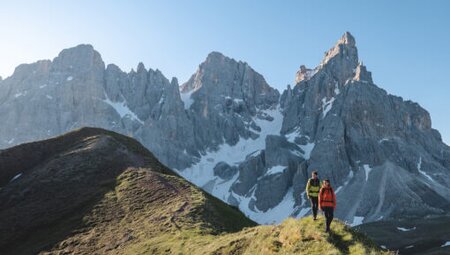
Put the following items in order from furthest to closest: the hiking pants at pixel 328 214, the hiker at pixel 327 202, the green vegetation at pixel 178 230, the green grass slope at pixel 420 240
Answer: the green grass slope at pixel 420 240, the hiker at pixel 327 202, the hiking pants at pixel 328 214, the green vegetation at pixel 178 230

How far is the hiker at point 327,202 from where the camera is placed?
25405 millimetres

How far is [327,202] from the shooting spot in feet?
85.4

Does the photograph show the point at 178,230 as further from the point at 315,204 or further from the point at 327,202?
the point at 327,202

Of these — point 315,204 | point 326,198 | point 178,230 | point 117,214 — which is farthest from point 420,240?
point 326,198

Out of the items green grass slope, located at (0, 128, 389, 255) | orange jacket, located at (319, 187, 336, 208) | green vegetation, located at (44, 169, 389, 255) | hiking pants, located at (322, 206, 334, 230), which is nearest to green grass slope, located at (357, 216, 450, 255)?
green grass slope, located at (0, 128, 389, 255)

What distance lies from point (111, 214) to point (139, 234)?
28.8 feet

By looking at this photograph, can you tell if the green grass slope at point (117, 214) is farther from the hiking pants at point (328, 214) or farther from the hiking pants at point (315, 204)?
the hiking pants at point (315, 204)

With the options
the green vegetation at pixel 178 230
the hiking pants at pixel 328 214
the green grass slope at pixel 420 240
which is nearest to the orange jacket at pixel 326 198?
the hiking pants at pixel 328 214

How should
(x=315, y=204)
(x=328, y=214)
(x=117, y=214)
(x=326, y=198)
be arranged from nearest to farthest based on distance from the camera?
1. (x=328, y=214)
2. (x=326, y=198)
3. (x=315, y=204)
4. (x=117, y=214)

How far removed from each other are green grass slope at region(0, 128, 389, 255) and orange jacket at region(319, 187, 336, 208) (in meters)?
1.12

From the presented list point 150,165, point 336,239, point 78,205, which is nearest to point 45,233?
point 78,205

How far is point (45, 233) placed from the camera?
49.7 meters

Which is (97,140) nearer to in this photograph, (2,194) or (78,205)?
(2,194)

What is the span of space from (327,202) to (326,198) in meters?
0.23
